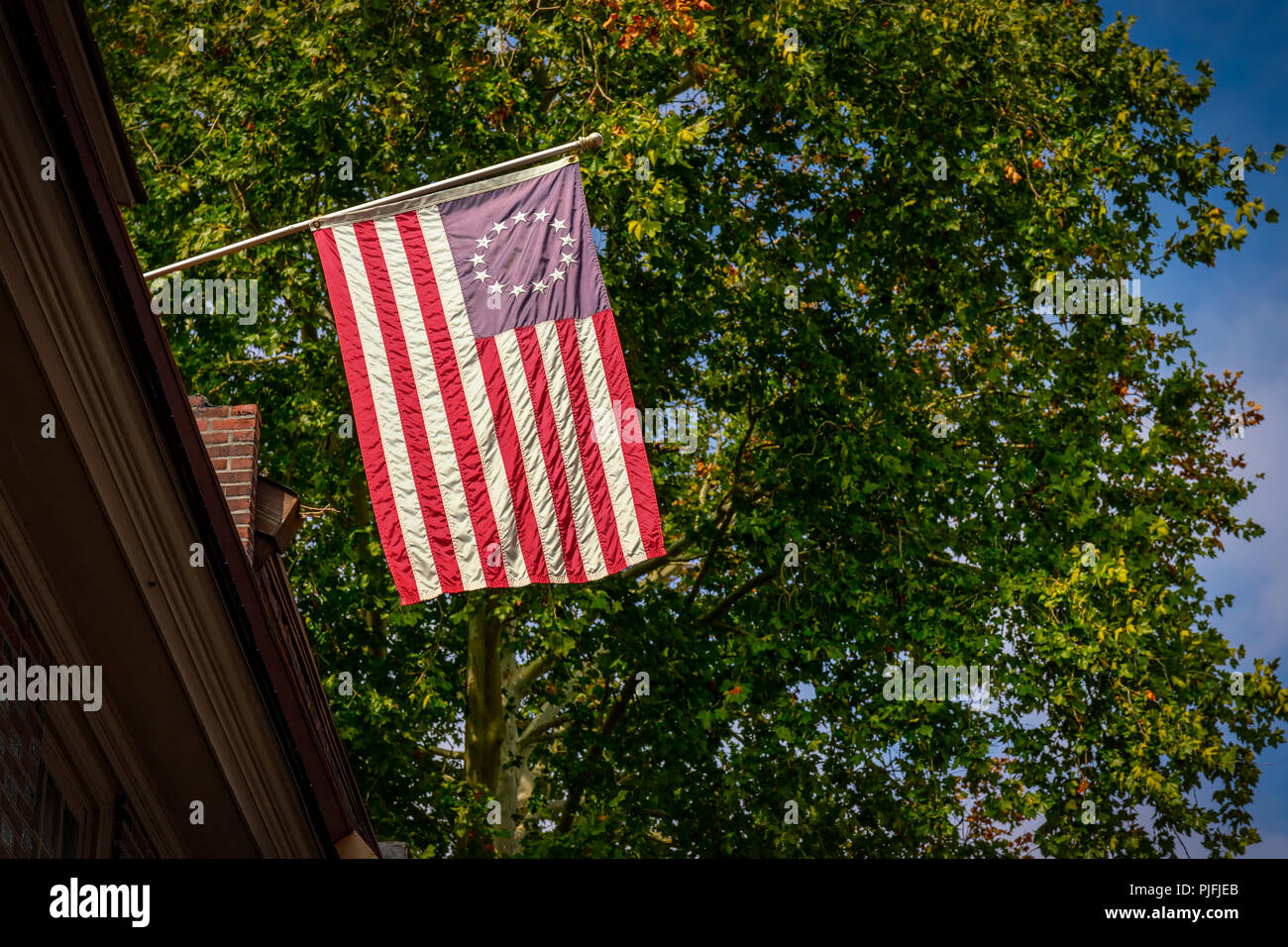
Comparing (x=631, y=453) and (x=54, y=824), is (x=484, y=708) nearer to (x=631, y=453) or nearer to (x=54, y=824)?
(x=631, y=453)

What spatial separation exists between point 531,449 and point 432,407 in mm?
646

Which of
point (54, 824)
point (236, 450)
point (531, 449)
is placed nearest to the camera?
point (54, 824)

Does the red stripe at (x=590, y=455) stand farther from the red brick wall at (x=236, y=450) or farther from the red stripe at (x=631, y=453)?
the red brick wall at (x=236, y=450)

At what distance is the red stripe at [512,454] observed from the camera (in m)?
8.44

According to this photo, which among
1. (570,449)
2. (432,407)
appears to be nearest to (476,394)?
(432,407)

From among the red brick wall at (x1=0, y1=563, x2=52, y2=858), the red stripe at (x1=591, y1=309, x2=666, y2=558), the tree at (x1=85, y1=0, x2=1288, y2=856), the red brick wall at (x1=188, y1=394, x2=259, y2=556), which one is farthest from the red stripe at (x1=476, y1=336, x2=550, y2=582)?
the tree at (x1=85, y1=0, x2=1288, y2=856)

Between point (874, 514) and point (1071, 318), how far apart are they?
3.76 m

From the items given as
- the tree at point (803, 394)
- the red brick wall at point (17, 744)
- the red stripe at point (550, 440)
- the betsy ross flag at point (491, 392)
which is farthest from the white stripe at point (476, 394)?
the tree at point (803, 394)

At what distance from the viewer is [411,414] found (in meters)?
8.45

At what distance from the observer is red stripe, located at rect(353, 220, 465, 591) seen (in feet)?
27.5

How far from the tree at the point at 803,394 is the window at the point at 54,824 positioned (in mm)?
8949

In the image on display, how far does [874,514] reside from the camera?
16953mm
